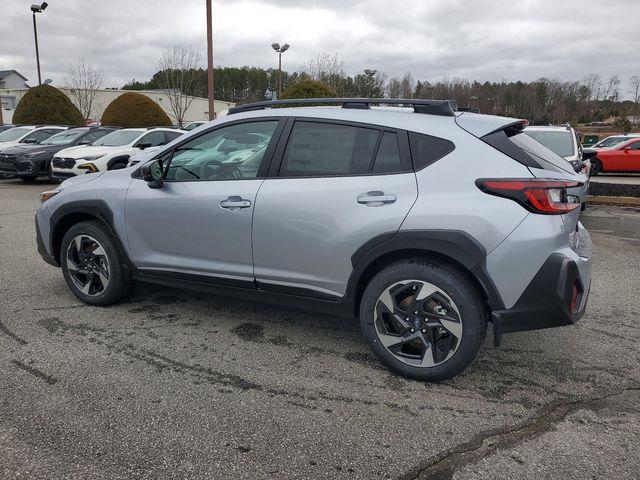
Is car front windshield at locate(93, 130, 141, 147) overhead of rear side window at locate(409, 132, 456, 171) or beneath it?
beneath

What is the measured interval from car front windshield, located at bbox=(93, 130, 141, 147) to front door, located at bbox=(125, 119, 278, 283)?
32.5 ft

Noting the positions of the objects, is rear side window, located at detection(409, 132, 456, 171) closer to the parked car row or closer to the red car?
the parked car row

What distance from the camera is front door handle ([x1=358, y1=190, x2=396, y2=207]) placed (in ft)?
10.1

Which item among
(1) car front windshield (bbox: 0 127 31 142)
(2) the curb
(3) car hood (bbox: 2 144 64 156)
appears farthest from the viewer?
(1) car front windshield (bbox: 0 127 31 142)

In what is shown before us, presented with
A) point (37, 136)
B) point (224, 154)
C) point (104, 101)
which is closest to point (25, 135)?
point (37, 136)

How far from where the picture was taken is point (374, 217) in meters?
3.09

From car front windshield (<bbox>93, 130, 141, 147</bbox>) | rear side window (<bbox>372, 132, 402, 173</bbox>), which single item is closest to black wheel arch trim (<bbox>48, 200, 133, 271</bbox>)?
rear side window (<bbox>372, 132, 402, 173</bbox>)

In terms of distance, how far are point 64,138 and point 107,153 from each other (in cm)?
379

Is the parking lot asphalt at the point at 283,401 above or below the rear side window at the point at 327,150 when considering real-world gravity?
below

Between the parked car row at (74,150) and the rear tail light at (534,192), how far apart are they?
1093 centimetres

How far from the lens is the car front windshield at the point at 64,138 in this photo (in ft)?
48.0

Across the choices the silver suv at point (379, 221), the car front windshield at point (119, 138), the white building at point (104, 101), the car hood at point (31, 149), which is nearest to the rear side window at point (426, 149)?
the silver suv at point (379, 221)

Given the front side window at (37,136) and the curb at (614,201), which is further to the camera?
the front side window at (37,136)

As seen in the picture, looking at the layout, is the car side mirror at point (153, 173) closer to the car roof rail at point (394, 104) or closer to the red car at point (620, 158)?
the car roof rail at point (394, 104)
